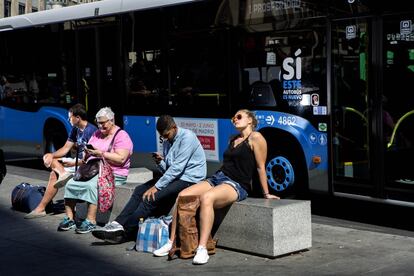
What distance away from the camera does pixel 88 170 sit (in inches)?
331

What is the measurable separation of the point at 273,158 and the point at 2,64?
844 cm

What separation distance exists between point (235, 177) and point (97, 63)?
22.9 feet

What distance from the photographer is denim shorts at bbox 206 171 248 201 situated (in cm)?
713

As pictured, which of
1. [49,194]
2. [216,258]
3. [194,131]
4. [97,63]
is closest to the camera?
[216,258]

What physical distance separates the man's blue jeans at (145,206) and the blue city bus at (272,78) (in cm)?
241

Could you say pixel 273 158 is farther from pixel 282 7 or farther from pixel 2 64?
pixel 2 64

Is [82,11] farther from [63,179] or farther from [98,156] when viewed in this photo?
[98,156]

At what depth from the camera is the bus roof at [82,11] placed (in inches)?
477

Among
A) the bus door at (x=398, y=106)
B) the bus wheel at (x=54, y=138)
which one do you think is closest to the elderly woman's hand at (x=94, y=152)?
the bus door at (x=398, y=106)

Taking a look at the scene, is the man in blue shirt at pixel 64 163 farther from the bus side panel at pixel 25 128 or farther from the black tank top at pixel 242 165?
the bus side panel at pixel 25 128

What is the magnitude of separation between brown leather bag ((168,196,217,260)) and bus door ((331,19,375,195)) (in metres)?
2.68

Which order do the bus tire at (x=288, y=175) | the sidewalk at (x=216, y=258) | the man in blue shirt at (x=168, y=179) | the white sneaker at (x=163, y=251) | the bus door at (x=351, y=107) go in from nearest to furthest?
the sidewalk at (x=216, y=258), the white sneaker at (x=163, y=251), the man in blue shirt at (x=168, y=179), the bus door at (x=351, y=107), the bus tire at (x=288, y=175)

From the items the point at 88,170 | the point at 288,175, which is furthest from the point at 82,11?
the point at 88,170

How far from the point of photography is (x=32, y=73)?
1521cm
